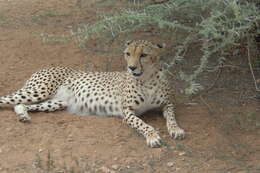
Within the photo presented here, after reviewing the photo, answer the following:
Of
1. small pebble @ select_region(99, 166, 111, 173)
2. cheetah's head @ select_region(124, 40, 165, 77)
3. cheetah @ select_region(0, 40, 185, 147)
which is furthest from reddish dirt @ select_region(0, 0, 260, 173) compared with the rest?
cheetah's head @ select_region(124, 40, 165, 77)

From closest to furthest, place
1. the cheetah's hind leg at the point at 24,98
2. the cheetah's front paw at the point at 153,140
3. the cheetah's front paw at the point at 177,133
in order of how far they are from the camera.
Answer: the cheetah's front paw at the point at 153,140, the cheetah's front paw at the point at 177,133, the cheetah's hind leg at the point at 24,98

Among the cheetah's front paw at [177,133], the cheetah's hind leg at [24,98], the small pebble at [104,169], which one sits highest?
the cheetah's hind leg at [24,98]

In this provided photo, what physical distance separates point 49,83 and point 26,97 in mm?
296

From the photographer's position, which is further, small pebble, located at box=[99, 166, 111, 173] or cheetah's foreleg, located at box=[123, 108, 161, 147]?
cheetah's foreleg, located at box=[123, 108, 161, 147]

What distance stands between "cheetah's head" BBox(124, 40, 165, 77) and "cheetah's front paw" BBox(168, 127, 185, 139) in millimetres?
649

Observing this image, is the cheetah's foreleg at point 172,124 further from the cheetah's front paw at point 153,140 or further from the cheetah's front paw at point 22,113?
the cheetah's front paw at point 22,113

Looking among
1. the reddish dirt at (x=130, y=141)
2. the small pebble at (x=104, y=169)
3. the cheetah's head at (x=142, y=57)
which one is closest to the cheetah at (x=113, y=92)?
the cheetah's head at (x=142, y=57)

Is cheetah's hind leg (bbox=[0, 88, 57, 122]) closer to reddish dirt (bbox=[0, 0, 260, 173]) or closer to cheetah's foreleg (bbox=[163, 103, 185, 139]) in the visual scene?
reddish dirt (bbox=[0, 0, 260, 173])

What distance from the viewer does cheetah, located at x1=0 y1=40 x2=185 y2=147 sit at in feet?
15.4

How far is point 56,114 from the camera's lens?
5031 millimetres

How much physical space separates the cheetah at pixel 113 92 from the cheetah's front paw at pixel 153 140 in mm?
11

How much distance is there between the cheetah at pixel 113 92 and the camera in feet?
15.4

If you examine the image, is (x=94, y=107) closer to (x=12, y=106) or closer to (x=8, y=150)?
(x=12, y=106)

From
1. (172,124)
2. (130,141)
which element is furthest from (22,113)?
(172,124)
